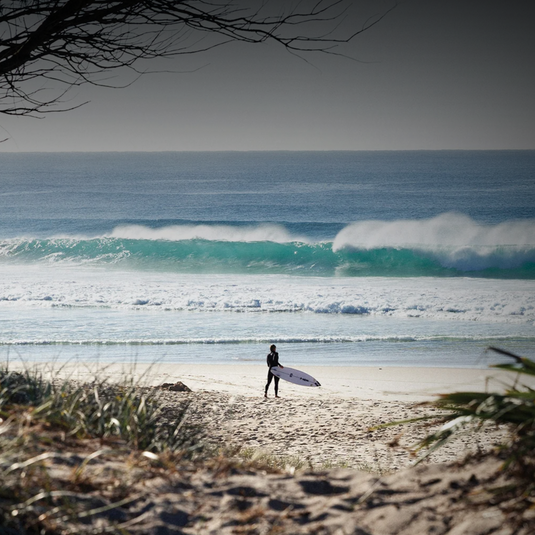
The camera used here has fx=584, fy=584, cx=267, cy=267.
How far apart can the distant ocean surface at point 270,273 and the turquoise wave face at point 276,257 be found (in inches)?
4.9

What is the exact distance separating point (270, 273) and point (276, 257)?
3.24 m

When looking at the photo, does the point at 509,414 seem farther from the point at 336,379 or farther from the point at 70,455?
the point at 336,379

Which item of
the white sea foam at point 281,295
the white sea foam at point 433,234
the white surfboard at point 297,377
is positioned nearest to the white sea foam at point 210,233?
the white sea foam at point 433,234

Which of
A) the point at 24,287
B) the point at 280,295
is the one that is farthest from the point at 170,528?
the point at 24,287

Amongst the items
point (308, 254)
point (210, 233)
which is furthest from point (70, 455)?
point (210, 233)

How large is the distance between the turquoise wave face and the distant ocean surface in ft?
0.41

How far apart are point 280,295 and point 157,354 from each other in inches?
327

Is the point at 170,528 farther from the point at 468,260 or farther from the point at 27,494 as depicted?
the point at 468,260

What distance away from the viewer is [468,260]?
30.4m

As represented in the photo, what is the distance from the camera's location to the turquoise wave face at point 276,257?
1161 inches

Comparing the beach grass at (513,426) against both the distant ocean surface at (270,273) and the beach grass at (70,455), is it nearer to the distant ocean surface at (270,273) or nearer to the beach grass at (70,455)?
the beach grass at (70,455)

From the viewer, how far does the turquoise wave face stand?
1161 inches

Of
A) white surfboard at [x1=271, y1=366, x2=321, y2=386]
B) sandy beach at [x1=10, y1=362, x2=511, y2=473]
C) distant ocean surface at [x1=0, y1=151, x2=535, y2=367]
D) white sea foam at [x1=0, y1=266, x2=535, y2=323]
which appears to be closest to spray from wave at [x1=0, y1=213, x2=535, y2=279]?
distant ocean surface at [x1=0, y1=151, x2=535, y2=367]

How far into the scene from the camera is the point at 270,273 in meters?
28.7
